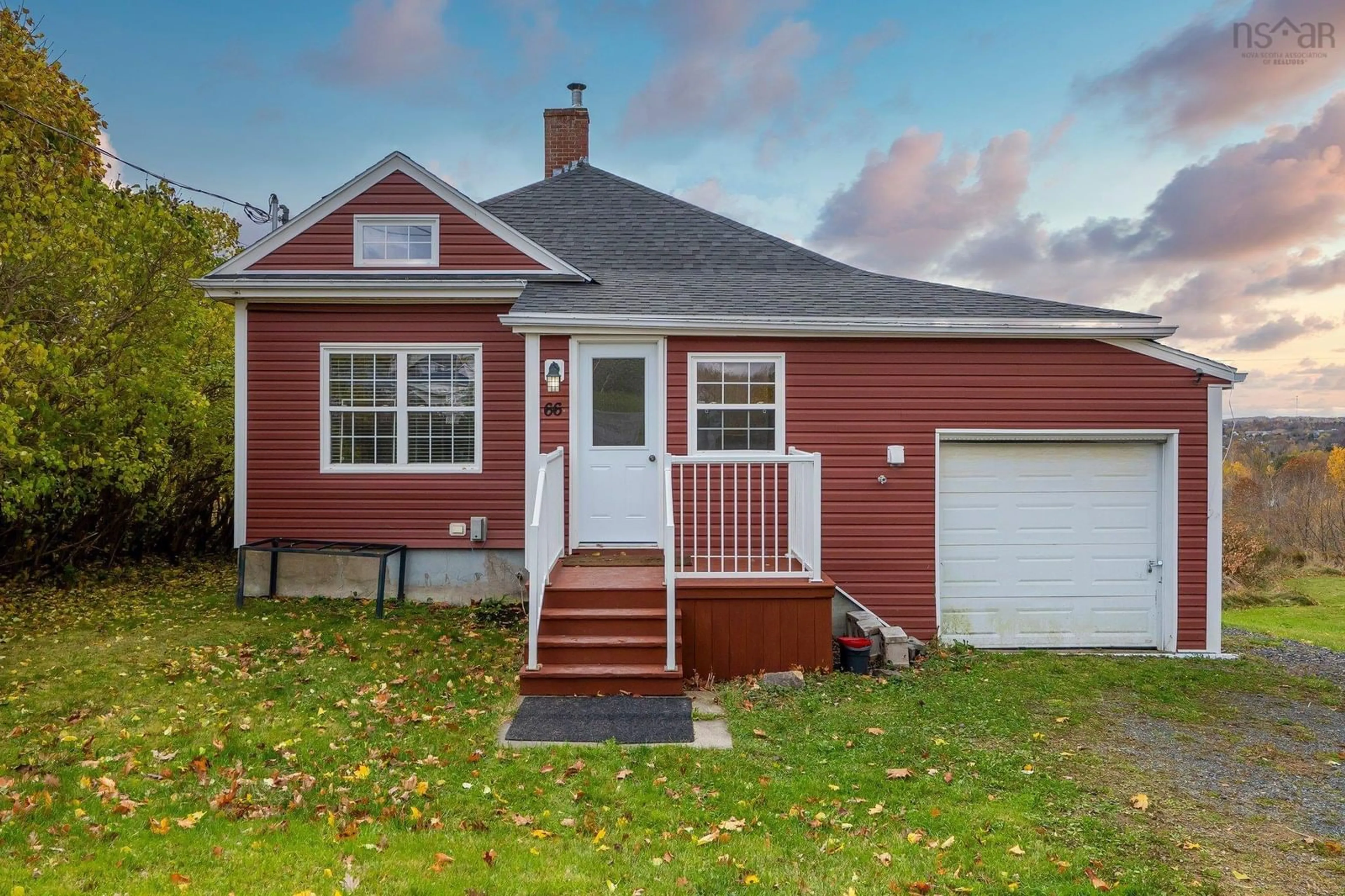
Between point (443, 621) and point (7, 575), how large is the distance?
5.82m

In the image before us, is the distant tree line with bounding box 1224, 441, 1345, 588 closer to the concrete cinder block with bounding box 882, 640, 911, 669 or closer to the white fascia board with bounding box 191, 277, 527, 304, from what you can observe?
the concrete cinder block with bounding box 882, 640, 911, 669

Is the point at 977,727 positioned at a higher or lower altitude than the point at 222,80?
lower

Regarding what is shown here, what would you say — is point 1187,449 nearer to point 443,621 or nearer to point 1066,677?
point 1066,677

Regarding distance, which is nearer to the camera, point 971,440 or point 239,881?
point 239,881

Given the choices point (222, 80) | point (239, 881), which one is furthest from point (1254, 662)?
point (222, 80)

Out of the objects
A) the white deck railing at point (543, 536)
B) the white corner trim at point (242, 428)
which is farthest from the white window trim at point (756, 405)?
the white corner trim at point (242, 428)

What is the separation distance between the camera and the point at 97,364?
26.4ft

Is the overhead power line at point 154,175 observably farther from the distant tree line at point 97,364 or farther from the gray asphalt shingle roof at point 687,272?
the gray asphalt shingle roof at point 687,272

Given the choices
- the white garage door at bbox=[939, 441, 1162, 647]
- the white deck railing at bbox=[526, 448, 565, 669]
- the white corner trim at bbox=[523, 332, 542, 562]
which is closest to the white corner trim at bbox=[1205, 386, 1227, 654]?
the white garage door at bbox=[939, 441, 1162, 647]

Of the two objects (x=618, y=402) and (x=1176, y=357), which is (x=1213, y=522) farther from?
(x=618, y=402)

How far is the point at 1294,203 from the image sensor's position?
10.3 metres

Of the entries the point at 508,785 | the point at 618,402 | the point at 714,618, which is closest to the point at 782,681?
the point at 714,618

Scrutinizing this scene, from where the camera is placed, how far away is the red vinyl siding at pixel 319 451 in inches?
321

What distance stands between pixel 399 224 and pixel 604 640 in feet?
19.1
